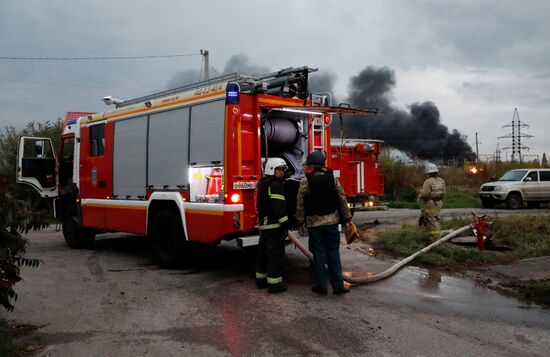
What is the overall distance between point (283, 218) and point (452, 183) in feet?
89.8

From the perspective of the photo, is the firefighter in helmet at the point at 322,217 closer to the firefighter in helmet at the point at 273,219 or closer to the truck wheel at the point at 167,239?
the firefighter in helmet at the point at 273,219

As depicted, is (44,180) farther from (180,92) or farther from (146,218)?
(180,92)

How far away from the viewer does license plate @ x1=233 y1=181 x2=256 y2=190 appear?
264 inches

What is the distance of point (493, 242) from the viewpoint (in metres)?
9.08

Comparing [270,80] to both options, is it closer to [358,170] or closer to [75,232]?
[75,232]

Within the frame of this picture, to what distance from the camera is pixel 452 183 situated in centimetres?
3131

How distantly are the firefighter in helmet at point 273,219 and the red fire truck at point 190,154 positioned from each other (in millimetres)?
440

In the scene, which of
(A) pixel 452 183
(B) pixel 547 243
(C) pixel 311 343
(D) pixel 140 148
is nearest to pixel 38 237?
(D) pixel 140 148

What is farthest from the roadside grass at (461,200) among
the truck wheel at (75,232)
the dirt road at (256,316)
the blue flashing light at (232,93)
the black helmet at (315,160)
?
the blue flashing light at (232,93)

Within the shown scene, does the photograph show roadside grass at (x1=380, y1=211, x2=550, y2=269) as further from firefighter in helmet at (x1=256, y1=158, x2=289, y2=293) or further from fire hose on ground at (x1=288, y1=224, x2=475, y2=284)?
firefighter in helmet at (x1=256, y1=158, x2=289, y2=293)

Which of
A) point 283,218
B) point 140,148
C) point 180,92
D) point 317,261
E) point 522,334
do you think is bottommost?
point 522,334

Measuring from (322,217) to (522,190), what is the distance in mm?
16831

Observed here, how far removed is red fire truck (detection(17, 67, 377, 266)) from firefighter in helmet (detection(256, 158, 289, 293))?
44cm

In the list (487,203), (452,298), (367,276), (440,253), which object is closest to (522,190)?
(487,203)
